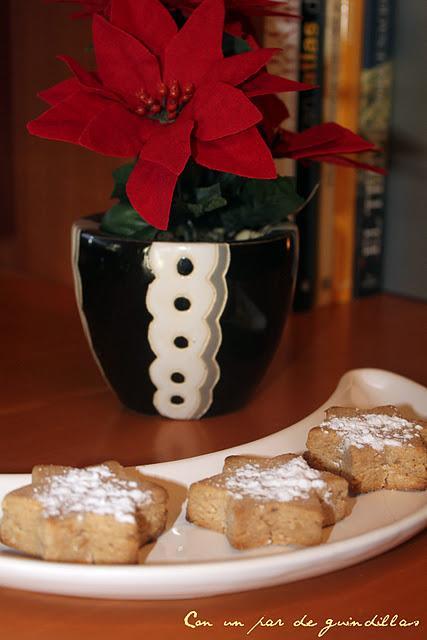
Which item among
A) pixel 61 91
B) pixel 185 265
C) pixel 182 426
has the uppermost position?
pixel 61 91

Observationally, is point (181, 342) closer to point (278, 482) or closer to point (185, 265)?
point (185, 265)

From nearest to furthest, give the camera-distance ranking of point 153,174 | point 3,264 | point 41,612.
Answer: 1. point 41,612
2. point 153,174
3. point 3,264

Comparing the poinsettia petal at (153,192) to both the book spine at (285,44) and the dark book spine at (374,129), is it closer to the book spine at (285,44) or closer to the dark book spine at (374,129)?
the book spine at (285,44)

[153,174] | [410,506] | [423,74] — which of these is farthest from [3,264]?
[410,506]

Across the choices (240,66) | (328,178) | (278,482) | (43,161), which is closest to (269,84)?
(240,66)

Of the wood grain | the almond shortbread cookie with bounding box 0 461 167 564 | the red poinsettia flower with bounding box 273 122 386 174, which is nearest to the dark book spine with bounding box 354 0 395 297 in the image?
the wood grain

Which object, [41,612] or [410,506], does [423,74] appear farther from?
[41,612]

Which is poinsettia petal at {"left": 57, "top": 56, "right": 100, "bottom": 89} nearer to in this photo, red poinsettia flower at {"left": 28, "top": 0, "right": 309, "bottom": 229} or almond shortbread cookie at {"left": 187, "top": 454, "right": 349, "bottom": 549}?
red poinsettia flower at {"left": 28, "top": 0, "right": 309, "bottom": 229}
